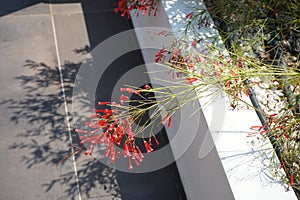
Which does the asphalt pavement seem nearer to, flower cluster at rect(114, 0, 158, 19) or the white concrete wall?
the white concrete wall

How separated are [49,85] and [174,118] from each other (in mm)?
857

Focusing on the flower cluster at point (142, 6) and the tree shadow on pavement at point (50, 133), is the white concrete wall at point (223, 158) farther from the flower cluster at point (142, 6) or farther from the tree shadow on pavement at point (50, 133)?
the tree shadow on pavement at point (50, 133)

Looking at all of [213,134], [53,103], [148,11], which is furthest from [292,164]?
[53,103]

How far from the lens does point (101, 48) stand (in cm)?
285

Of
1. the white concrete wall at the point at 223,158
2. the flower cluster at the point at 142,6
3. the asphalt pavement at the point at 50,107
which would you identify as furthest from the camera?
the flower cluster at the point at 142,6

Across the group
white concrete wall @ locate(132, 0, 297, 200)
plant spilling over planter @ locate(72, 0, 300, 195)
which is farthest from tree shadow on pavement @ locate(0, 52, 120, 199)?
white concrete wall @ locate(132, 0, 297, 200)

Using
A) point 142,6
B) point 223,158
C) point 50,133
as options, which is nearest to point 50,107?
point 50,133

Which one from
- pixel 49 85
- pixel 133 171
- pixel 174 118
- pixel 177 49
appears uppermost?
pixel 49 85

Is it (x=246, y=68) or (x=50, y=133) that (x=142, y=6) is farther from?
(x=50, y=133)

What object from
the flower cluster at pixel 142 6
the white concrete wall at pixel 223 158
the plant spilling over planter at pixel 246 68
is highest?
the flower cluster at pixel 142 6

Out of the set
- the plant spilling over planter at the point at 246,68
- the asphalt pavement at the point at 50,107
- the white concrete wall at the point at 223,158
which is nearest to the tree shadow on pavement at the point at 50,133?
the asphalt pavement at the point at 50,107

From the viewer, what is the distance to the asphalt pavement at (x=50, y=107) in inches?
89.6

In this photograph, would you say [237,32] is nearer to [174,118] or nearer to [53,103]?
[174,118]

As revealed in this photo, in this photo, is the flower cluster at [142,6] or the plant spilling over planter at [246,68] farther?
the flower cluster at [142,6]
